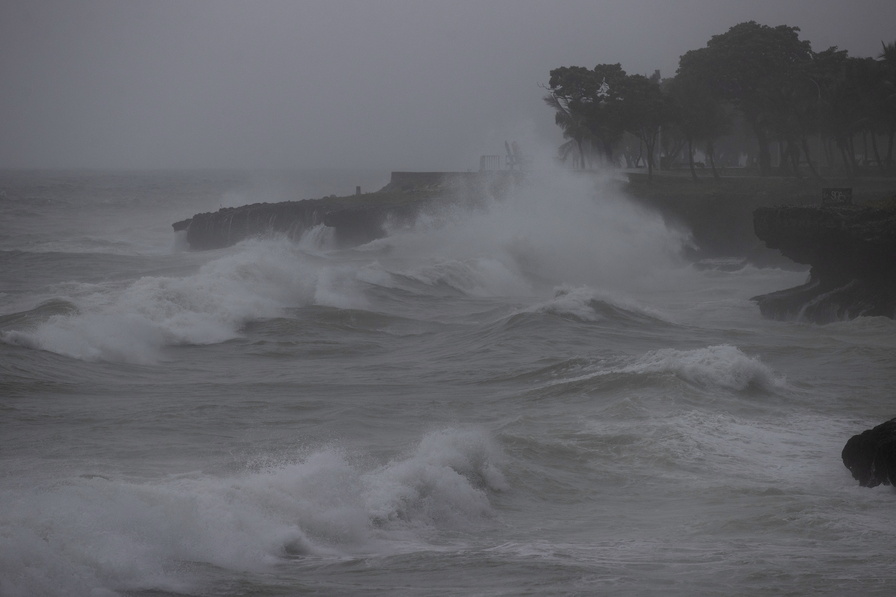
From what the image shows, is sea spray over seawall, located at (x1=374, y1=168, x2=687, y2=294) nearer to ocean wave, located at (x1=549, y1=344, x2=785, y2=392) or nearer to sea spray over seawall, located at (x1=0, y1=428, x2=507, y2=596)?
ocean wave, located at (x1=549, y1=344, x2=785, y2=392)

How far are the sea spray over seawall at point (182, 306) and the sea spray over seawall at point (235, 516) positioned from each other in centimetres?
829

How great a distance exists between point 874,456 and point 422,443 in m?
4.40

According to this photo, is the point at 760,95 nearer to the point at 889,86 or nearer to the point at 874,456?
the point at 889,86

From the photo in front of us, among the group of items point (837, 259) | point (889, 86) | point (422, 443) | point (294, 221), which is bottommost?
point (422, 443)

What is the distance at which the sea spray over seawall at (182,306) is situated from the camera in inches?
667

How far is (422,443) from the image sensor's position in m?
10.5

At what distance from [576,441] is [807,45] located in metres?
40.4

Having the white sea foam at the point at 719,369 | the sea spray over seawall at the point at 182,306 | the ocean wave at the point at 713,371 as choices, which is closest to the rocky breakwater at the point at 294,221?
the sea spray over seawall at the point at 182,306

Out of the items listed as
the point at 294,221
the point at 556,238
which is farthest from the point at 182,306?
the point at 294,221

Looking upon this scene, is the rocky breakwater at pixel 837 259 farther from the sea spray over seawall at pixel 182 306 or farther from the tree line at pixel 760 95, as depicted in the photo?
the tree line at pixel 760 95

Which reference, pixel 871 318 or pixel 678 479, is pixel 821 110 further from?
pixel 678 479

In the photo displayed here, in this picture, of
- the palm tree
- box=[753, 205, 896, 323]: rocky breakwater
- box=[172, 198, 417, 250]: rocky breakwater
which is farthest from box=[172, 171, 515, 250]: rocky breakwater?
box=[753, 205, 896, 323]: rocky breakwater

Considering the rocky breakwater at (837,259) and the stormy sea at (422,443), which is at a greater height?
the rocky breakwater at (837,259)

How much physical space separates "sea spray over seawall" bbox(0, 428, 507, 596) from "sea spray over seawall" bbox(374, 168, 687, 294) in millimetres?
21022
